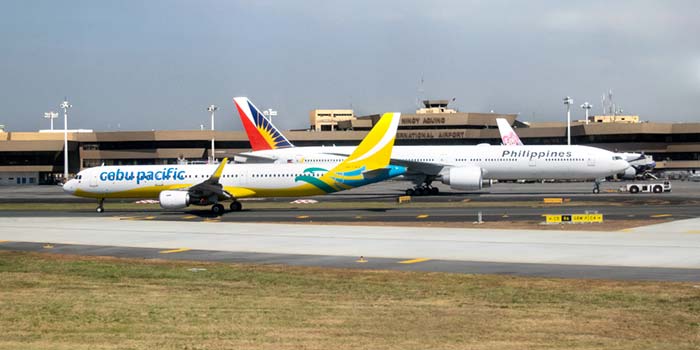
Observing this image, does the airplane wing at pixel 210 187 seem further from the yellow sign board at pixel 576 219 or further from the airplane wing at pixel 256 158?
the airplane wing at pixel 256 158

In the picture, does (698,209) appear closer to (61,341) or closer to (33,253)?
(33,253)

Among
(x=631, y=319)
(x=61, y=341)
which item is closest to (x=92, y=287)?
(x=61, y=341)

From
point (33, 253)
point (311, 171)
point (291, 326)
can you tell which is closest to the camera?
point (291, 326)

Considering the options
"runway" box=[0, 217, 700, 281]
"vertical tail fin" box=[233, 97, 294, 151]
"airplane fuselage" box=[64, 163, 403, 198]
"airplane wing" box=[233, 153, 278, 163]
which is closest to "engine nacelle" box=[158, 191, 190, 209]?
"airplane fuselage" box=[64, 163, 403, 198]


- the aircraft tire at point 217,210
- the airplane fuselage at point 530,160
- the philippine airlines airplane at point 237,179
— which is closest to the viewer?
the aircraft tire at point 217,210

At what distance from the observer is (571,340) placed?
1525cm

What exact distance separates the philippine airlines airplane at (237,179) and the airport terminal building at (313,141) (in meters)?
68.1

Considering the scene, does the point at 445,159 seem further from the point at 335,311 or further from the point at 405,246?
the point at 335,311

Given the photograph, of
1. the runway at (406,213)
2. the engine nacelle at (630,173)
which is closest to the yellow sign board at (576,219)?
the runway at (406,213)

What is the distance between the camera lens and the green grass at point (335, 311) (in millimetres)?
15406

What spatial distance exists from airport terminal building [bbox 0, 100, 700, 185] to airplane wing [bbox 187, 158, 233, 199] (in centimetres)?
7320

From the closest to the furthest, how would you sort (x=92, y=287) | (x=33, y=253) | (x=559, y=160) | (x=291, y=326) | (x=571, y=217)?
(x=291, y=326) → (x=92, y=287) → (x=33, y=253) → (x=571, y=217) → (x=559, y=160)

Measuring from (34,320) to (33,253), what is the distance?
55.8 ft

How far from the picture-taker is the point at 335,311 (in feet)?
61.0
